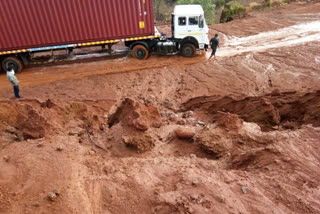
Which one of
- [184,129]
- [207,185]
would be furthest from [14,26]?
[207,185]

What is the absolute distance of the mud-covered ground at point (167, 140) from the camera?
Result: 375 cm

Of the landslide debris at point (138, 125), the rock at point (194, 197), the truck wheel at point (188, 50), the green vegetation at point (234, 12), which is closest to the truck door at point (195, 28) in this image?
the truck wheel at point (188, 50)

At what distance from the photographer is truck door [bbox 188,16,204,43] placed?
11.1 m

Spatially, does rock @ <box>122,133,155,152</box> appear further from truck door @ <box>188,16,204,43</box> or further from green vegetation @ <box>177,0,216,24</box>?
green vegetation @ <box>177,0,216,24</box>

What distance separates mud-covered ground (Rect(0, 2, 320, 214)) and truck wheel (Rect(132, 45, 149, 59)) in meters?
1.03

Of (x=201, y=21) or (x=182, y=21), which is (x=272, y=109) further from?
(x=182, y=21)

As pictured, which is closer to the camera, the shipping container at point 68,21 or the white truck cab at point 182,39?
the shipping container at point 68,21

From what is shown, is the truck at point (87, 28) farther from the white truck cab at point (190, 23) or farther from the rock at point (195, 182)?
the rock at point (195, 182)

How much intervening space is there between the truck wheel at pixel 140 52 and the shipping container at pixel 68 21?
0.71m

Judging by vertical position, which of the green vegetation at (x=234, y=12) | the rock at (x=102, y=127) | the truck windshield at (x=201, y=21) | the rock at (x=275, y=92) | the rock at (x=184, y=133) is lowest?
the rock at (x=275, y=92)

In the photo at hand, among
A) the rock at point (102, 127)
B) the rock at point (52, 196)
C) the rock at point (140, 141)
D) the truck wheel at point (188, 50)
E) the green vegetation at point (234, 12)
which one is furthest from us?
the green vegetation at point (234, 12)

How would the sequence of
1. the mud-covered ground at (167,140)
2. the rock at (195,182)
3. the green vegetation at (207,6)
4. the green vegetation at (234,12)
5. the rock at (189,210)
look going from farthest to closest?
the green vegetation at (234,12) → the green vegetation at (207,6) → the rock at (195,182) → the mud-covered ground at (167,140) → the rock at (189,210)

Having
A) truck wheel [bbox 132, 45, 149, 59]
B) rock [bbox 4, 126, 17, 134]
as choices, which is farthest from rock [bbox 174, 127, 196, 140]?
truck wheel [bbox 132, 45, 149, 59]

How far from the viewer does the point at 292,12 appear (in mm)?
18766
